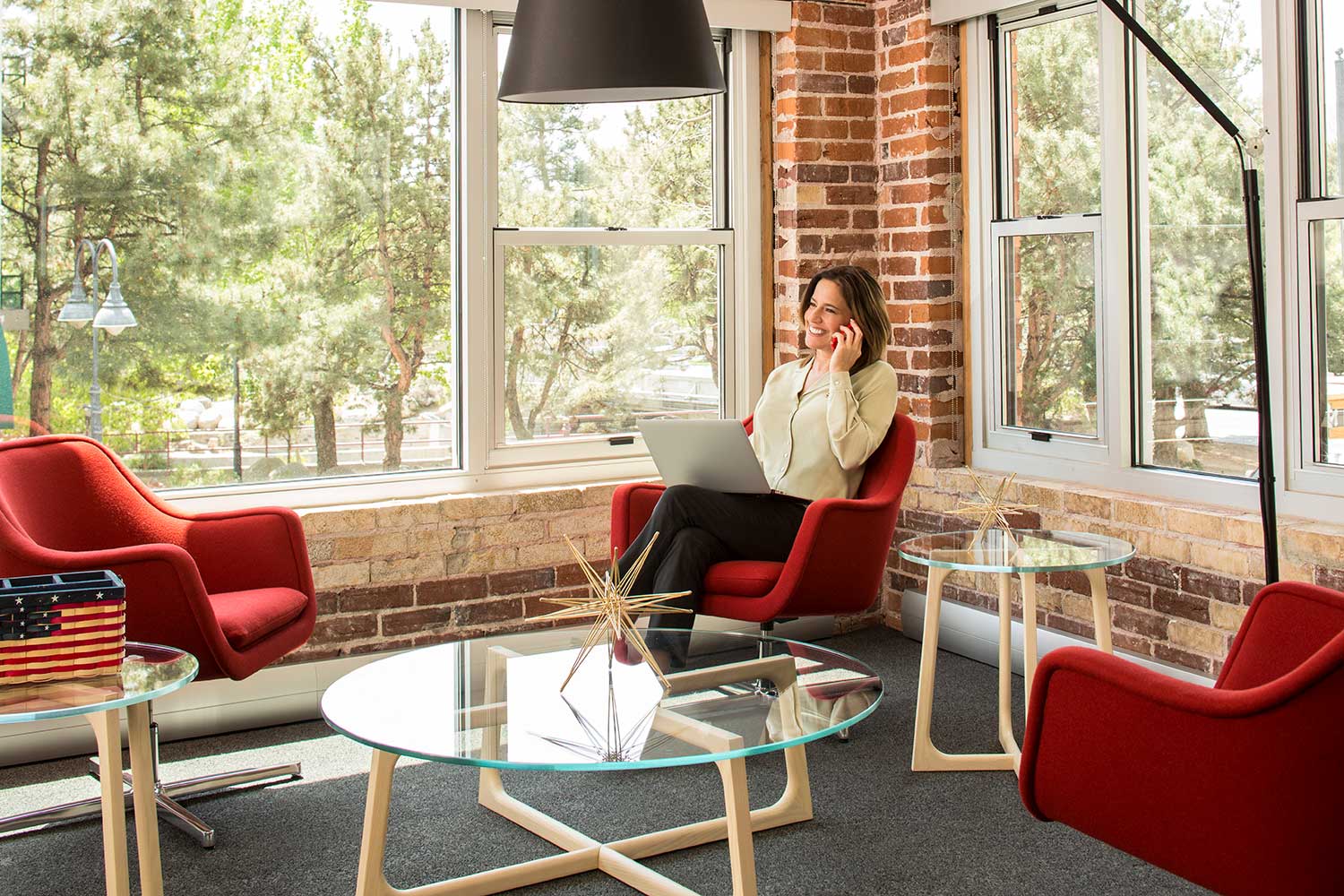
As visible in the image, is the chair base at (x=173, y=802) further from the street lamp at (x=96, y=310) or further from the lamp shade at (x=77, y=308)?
the lamp shade at (x=77, y=308)

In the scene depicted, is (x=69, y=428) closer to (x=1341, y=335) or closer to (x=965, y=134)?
(x=965, y=134)

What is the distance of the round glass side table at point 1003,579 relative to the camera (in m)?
3.58

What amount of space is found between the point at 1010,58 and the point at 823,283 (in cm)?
125

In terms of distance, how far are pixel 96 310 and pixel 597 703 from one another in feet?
7.54

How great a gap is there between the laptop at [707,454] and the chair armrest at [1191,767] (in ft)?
6.00

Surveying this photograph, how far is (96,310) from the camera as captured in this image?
4.12 meters

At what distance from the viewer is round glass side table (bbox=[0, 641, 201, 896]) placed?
2441 millimetres

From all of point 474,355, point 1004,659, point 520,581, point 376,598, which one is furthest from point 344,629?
point 1004,659

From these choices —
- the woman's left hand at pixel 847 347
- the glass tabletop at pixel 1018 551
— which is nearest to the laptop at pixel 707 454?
the woman's left hand at pixel 847 347

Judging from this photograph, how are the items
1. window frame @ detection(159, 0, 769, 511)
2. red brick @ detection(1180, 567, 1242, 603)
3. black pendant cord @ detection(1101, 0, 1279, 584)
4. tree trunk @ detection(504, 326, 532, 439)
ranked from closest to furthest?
1. black pendant cord @ detection(1101, 0, 1279, 584)
2. red brick @ detection(1180, 567, 1242, 603)
3. window frame @ detection(159, 0, 769, 511)
4. tree trunk @ detection(504, 326, 532, 439)

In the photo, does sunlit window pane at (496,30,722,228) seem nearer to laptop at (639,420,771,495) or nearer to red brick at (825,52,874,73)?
red brick at (825,52,874,73)

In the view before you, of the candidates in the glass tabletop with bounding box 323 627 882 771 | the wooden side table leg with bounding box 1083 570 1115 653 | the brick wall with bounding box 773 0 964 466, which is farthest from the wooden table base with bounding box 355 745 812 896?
the brick wall with bounding box 773 0 964 466

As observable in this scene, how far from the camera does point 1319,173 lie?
386cm

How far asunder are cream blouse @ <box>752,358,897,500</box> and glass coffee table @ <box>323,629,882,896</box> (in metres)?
1.10
